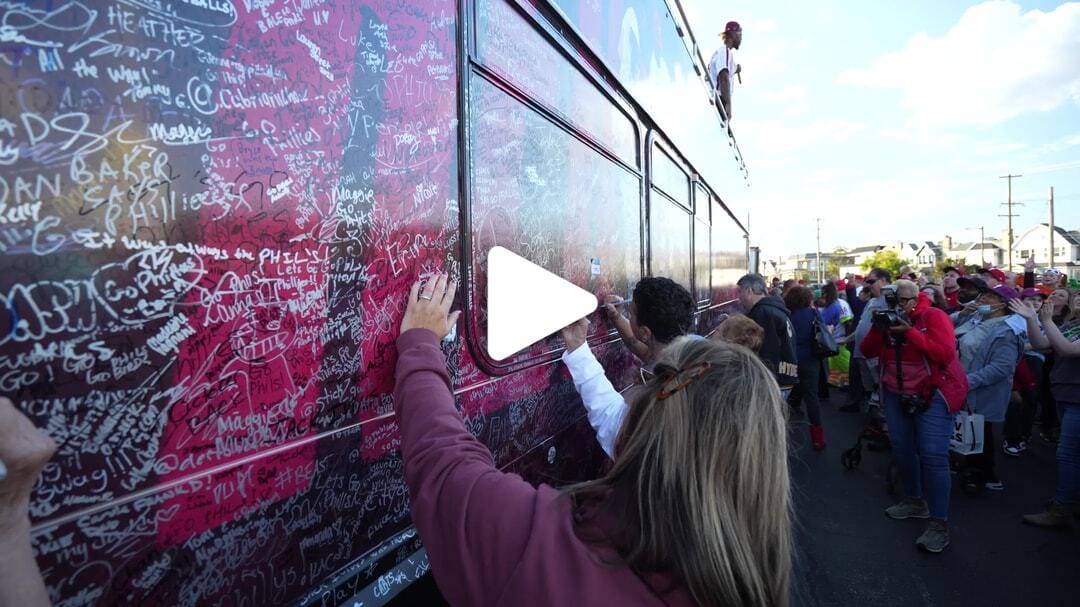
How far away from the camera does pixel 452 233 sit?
5.09 ft

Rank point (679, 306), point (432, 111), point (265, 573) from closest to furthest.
A: point (265, 573), point (432, 111), point (679, 306)

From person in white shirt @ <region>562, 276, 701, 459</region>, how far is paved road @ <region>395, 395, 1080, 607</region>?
1.18 meters

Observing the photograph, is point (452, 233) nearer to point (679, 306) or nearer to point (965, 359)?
point (679, 306)

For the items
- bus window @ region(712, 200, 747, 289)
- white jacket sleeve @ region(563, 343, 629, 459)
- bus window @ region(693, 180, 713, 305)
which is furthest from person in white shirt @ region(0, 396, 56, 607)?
bus window @ region(712, 200, 747, 289)

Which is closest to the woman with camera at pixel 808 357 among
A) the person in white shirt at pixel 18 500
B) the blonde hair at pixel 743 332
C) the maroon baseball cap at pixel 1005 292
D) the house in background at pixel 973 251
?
the maroon baseball cap at pixel 1005 292

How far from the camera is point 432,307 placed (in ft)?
A: 4.69

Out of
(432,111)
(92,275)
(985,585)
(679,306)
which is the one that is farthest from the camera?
(985,585)

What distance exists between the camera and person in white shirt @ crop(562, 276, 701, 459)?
2195 millimetres

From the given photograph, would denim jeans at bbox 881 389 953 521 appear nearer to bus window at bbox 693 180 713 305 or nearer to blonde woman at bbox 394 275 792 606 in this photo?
bus window at bbox 693 180 713 305

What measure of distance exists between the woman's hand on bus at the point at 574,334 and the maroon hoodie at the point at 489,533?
1052 mm

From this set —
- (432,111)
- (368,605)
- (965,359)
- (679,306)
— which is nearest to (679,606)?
(368,605)

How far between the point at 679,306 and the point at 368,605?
73.3 inches

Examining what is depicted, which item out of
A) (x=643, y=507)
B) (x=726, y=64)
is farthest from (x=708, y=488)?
(x=726, y=64)

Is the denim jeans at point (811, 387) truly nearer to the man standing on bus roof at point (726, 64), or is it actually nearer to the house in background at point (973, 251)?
the man standing on bus roof at point (726, 64)
